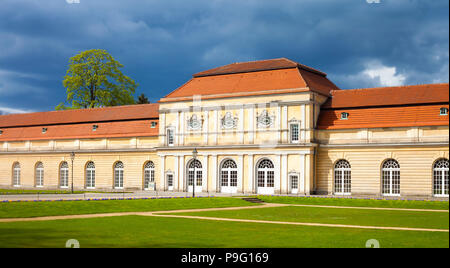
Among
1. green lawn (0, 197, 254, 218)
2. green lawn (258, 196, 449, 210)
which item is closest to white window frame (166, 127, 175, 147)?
green lawn (258, 196, 449, 210)

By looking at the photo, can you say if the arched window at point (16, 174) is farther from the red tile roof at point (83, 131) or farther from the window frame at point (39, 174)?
the red tile roof at point (83, 131)

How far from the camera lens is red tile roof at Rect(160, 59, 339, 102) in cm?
5231

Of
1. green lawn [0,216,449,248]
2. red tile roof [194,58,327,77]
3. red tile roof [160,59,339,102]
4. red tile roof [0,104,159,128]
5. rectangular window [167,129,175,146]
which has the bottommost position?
green lawn [0,216,449,248]

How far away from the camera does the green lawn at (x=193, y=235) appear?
15.8m

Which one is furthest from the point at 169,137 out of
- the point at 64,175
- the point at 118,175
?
the point at 64,175

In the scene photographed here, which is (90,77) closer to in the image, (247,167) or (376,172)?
(247,167)

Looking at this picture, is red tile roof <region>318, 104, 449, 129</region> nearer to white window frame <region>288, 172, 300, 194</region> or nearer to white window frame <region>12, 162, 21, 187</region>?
white window frame <region>288, 172, 300, 194</region>

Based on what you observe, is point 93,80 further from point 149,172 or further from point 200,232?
point 200,232

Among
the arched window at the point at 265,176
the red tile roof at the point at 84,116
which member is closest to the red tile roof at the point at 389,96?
the arched window at the point at 265,176

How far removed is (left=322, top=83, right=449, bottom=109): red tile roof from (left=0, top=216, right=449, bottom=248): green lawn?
2941cm

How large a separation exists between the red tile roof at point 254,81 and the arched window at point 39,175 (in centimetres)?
1909

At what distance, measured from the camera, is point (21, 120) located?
7150 cm
